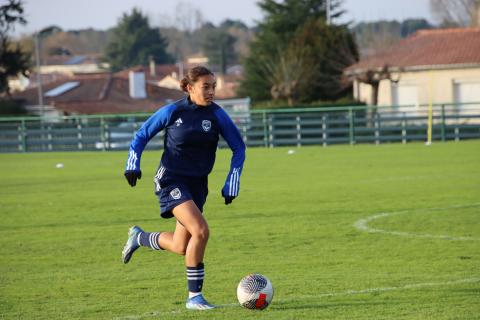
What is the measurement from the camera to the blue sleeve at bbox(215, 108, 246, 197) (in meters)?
7.94

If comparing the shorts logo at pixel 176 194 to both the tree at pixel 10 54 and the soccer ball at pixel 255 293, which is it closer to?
the soccer ball at pixel 255 293

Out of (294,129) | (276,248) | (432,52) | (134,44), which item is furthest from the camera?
(134,44)

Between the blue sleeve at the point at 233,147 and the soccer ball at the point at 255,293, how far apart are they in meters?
0.82

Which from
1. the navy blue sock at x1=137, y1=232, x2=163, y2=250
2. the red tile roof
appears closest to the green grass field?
the navy blue sock at x1=137, y1=232, x2=163, y2=250

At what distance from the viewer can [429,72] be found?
154ft

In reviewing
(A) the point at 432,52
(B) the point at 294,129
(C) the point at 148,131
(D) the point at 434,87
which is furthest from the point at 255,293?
(A) the point at 432,52

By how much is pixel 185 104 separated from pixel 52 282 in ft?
7.99

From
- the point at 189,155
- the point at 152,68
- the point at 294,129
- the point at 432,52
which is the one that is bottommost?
the point at 294,129

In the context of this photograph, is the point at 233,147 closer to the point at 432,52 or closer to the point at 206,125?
the point at 206,125

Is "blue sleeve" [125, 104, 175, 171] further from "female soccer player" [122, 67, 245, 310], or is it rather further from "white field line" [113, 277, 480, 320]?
"white field line" [113, 277, 480, 320]

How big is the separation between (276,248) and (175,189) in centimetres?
335

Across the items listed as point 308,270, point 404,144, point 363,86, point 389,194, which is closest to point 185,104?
point 308,270

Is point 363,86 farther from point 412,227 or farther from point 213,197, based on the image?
point 412,227

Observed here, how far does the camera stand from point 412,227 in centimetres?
1252
